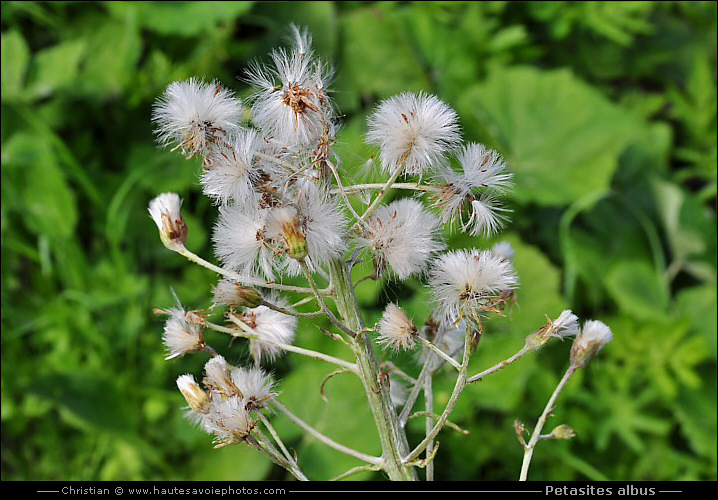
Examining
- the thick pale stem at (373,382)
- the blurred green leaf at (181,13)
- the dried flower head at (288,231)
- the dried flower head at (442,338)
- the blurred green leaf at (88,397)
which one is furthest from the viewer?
the blurred green leaf at (181,13)

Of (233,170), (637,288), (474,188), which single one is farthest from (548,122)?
(233,170)

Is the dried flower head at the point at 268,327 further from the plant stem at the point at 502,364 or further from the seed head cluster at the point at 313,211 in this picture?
the plant stem at the point at 502,364

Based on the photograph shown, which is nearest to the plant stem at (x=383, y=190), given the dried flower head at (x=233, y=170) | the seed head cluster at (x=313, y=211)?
the seed head cluster at (x=313, y=211)

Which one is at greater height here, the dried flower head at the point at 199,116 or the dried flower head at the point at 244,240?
the dried flower head at the point at 199,116

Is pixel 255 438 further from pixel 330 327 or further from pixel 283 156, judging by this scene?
pixel 330 327

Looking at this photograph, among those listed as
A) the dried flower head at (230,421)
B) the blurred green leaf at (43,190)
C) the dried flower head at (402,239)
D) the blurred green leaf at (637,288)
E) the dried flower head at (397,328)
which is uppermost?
the blurred green leaf at (43,190)

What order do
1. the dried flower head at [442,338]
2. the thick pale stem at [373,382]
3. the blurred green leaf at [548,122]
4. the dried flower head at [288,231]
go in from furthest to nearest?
the blurred green leaf at [548,122] → the dried flower head at [442,338] → the thick pale stem at [373,382] → the dried flower head at [288,231]

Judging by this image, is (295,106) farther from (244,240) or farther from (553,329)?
(553,329)
